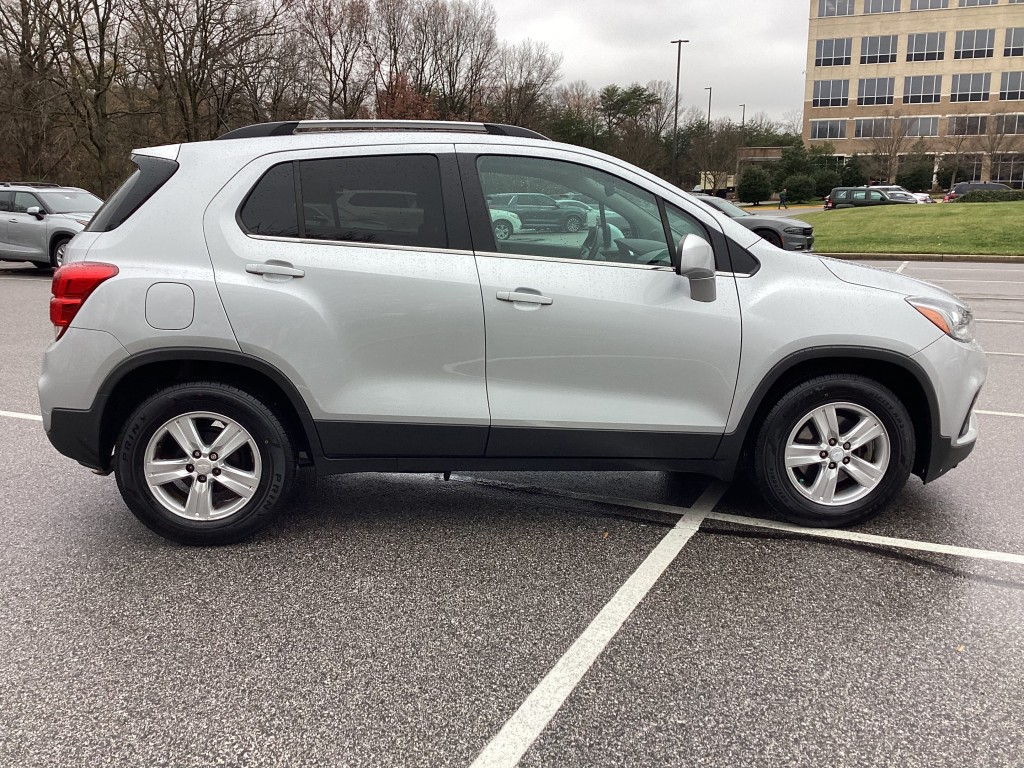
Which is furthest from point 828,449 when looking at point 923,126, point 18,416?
point 923,126

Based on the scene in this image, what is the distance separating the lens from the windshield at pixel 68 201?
16953mm

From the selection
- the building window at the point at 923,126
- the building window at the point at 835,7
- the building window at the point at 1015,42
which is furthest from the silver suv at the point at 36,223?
the building window at the point at 1015,42

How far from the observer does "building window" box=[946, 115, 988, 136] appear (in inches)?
2773

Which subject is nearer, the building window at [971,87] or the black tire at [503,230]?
the black tire at [503,230]

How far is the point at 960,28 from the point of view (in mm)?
78000

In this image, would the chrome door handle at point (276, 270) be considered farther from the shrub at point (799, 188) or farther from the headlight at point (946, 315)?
the shrub at point (799, 188)

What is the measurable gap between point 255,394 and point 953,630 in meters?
3.04

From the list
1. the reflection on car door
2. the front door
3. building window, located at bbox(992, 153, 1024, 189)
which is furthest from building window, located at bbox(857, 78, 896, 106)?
the front door

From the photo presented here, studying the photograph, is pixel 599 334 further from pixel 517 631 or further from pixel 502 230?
pixel 517 631

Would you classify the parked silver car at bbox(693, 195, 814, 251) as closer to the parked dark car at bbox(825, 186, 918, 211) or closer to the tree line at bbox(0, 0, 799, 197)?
the tree line at bbox(0, 0, 799, 197)

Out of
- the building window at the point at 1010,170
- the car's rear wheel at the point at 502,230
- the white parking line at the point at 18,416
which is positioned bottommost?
the white parking line at the point at 18,416

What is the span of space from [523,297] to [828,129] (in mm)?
88153

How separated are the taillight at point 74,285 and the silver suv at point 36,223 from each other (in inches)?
567

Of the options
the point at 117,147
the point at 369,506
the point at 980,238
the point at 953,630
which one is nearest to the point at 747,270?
the point at 953,630
